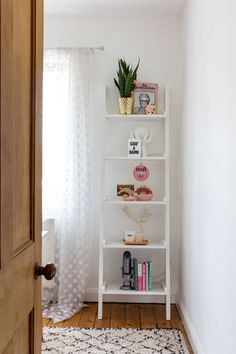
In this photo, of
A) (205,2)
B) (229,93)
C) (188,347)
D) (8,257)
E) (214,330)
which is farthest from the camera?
(188,347)

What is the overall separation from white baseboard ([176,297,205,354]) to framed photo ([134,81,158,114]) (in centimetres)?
164

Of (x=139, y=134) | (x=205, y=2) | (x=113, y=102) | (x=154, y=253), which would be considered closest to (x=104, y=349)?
(x=154, y=253)

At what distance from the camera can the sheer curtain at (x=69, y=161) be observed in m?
3.45

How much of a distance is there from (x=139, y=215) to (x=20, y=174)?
2570mm

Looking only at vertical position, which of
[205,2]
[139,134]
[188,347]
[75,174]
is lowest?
[188,347]

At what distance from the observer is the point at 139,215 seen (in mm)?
3586

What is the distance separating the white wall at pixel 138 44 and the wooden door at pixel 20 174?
2339 mm

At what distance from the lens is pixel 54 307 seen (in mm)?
3385

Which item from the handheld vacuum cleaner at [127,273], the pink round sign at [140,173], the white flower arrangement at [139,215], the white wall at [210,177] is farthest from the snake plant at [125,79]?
the handheld vacuum cleaner at [127,273]

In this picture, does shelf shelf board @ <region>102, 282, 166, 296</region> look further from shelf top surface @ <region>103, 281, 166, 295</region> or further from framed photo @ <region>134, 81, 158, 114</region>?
framed photo @ <region>134, 81, 158, 114</region>

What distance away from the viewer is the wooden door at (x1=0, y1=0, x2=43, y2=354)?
934 millimetres

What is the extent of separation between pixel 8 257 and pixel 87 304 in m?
2.71

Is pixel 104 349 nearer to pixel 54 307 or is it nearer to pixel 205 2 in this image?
pixel 54 307

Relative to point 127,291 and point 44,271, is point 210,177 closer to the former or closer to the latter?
point 44,271
